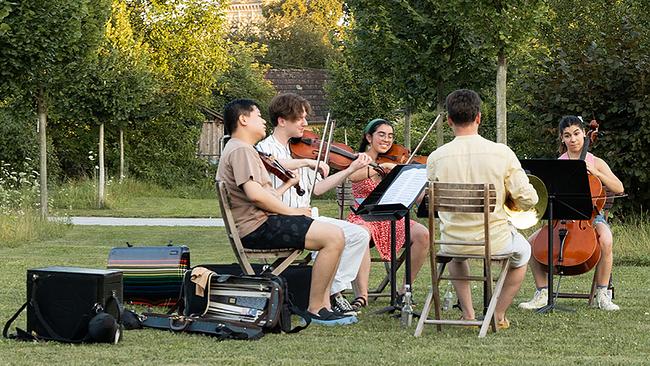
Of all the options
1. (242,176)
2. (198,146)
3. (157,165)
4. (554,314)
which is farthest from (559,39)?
(198,146)

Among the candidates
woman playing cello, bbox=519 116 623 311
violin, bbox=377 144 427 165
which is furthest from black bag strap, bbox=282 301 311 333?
woman playing cello, bbox=519 116 623 311

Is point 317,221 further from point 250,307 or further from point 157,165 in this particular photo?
point 157,165

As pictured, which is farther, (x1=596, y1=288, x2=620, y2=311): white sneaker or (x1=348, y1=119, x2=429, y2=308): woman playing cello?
(x1=348, y1=119, x2=429, y2=308): woman playing cello

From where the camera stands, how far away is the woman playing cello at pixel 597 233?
29.1ft

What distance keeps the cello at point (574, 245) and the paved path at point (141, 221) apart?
1204cm

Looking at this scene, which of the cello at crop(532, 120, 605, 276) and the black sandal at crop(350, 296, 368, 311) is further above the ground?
the cello at crop(532, 120, 605, 276)

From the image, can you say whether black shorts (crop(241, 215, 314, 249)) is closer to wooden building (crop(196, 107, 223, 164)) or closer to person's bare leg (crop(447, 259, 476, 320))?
person's bare leg (crop(447, 259, 476, 320))

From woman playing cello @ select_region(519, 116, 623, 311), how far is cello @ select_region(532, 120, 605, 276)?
2.8 inches

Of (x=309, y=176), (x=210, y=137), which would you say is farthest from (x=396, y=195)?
(x=210, y=137)

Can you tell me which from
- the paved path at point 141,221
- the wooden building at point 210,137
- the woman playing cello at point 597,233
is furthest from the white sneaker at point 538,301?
the wooden building at point 210,137

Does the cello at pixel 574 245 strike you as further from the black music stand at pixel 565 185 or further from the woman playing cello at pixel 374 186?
the woman playing cello at pixel 374 186

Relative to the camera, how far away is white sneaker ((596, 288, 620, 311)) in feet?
29.0

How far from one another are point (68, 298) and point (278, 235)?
145 cm

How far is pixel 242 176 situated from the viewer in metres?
7.75
